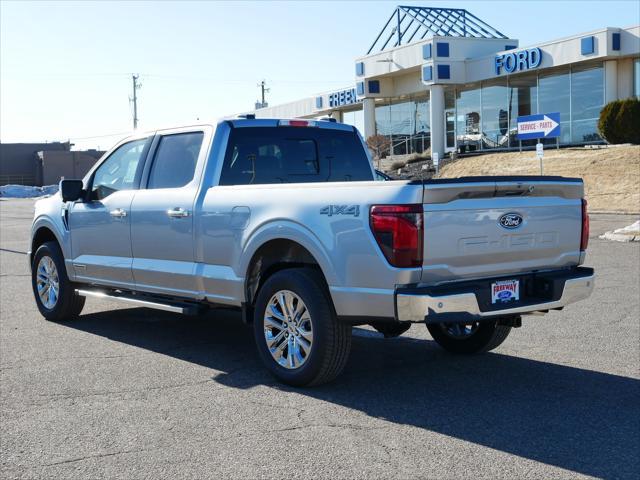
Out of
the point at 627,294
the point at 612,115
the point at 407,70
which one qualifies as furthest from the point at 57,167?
the point at 627,294

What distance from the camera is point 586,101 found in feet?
124

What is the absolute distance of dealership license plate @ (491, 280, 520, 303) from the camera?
557 centimetres

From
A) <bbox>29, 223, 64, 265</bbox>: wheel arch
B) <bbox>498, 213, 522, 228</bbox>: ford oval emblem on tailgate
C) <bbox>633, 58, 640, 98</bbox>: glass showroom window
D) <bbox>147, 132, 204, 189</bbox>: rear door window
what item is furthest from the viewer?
<bbox>633, 58, 640, 98</bbox>: glass showroom window

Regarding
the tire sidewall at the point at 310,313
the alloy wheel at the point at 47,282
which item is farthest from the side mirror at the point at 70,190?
the tire sidewall at the point at 310,313

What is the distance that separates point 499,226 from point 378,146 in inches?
1728

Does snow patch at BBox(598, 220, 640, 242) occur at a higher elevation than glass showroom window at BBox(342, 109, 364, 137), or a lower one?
lower

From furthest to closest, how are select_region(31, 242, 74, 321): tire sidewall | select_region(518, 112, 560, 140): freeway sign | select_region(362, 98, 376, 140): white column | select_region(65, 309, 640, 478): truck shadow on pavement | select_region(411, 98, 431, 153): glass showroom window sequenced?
select_region(362, 98, 376, 140): white column
select_region(411, 98, 431, 153): glass showroom window
select_region(518, 112, 560, 140): freeway sign
select_region(31, 242, 74, 321): tire sidewall
select_region(65, 309, 640, 478): truck shadow on pavement

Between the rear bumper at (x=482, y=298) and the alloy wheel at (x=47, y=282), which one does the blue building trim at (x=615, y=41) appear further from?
the rear bumper at (x=482, y=298)

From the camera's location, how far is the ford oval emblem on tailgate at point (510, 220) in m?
5.66

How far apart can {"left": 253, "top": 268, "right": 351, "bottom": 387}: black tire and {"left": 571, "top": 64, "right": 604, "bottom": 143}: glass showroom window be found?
33.6m

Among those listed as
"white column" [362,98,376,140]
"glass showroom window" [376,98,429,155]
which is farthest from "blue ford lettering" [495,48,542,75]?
"white column" [362,98,376,140]

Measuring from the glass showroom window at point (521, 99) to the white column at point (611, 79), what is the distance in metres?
4.53

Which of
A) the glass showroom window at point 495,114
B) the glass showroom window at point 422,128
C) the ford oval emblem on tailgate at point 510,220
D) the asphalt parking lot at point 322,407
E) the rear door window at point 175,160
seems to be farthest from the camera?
the glass showroom window at point 422,128

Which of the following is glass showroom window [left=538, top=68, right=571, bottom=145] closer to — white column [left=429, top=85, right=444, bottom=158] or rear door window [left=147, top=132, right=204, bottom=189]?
white column [left=429, top=85, right=444, bottom=158]
